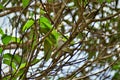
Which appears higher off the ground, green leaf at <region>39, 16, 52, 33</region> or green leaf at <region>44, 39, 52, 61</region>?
green leaf at <region>39, 16, 52, 33</region>

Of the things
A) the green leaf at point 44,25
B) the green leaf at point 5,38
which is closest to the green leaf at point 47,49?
the green leaf at point 44,25

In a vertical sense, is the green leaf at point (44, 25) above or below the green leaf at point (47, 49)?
above

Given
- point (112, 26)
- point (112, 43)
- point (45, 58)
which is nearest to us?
point (45, 58)

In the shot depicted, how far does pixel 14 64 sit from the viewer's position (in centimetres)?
150

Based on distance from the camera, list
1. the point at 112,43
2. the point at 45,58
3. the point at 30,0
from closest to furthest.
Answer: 1. the point at 30,0
2. the point at 45,58
3. the point at 112,43

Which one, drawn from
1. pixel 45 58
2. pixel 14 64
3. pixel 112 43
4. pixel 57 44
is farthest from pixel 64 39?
pixel 112 43

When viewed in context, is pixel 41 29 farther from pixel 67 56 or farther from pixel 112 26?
pixel 112 26

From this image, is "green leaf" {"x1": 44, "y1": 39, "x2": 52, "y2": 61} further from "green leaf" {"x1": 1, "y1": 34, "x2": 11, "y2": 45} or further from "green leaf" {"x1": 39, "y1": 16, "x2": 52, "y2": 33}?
"green leaf" {"x1": 1, "y1": 34, "x2": 11, "y2": 45}

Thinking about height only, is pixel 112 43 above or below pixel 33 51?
above

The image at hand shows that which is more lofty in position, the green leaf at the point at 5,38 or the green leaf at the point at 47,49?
the green leaf at the point at 5,38

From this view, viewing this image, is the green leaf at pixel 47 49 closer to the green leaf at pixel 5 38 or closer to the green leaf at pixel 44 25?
the green leaf at pixel 44 25

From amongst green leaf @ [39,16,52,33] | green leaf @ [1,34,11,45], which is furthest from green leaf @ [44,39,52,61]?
green leaf @ [1,34,11,45]

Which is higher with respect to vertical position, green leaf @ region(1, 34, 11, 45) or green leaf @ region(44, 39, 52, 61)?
green leaf @ region(1, 34, 11, 45)

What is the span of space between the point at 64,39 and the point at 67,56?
0.09 metres
